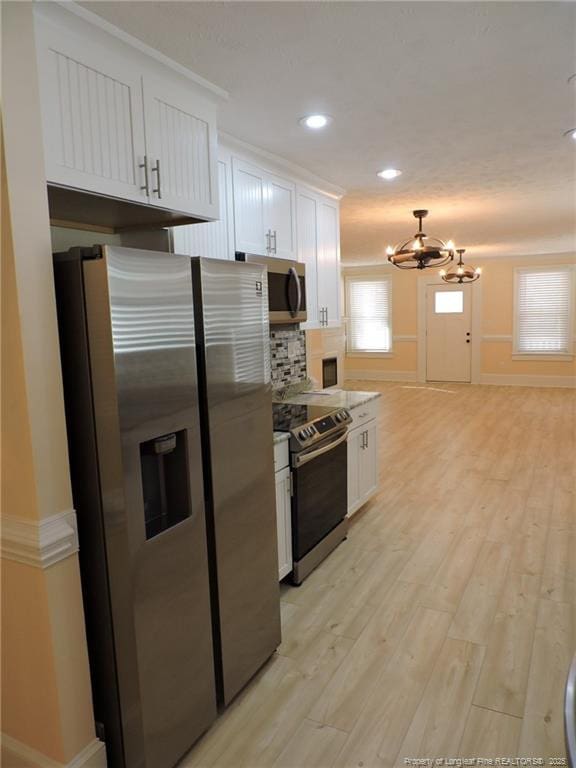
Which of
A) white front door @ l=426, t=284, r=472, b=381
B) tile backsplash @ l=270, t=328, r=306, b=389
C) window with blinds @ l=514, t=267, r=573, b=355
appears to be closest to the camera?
tile backsplash @ l=270, t=328, r=306, b=389

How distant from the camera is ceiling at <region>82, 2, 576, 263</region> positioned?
66.8 inches

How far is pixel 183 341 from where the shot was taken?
1.72 meters

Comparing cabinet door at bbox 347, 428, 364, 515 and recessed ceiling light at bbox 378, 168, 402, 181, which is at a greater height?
recessed ceiling light at bbox 378, 168, 402, 181

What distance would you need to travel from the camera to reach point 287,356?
395 cm

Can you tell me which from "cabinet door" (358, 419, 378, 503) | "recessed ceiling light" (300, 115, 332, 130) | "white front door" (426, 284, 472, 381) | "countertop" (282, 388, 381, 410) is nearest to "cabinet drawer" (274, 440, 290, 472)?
"countertop" (282, 388, 381, 410)

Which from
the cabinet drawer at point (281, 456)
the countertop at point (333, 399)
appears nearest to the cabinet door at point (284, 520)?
the cabinet drawer at point (281, 456)

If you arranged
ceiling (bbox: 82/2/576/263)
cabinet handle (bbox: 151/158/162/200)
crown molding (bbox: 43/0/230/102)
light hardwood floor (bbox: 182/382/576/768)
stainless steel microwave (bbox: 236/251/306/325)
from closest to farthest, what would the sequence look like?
crown molding (bbox: 43/0/230/102) → ceiling (bbox: 82/2/576/263) → light hardwood floor (bbox: 182/382/576/768) → cabinet handle (bbox: 151/158/162/200) → stainless steel microwave (bbox: 236/251/306/325)

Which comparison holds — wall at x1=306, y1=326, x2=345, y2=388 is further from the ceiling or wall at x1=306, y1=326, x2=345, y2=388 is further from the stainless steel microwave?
the ceiling

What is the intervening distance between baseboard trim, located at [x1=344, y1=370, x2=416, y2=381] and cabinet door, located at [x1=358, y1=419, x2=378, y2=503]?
23.4ft

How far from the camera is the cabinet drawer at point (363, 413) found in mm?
3574

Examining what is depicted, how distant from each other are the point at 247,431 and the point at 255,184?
178 cm

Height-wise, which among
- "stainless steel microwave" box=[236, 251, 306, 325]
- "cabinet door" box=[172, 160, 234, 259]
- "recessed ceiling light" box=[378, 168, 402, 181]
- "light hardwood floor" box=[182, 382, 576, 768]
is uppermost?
"recessed ceiling light" box=[378, 168, 402, 181]

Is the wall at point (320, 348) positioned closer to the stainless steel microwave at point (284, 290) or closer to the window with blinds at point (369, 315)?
the stainless steel microwave at point (284, 290)

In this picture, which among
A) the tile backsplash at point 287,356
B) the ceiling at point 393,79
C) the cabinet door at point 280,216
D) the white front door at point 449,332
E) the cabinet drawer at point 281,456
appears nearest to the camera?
the ceiling at point 393,79
